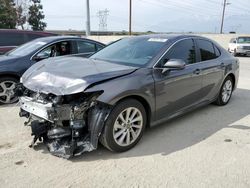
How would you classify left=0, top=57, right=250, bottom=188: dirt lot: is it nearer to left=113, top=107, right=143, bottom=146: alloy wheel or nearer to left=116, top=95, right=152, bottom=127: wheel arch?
left=113, top=107, right=143, bottom=146: alloy wheel

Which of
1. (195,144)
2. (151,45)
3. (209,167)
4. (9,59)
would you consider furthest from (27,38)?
(209,167)

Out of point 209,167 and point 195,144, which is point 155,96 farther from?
point 209,167

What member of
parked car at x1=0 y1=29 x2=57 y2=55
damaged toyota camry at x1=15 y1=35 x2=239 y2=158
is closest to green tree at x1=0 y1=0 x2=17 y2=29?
parked car at x1=0 y1=29 x2=57 y2=55

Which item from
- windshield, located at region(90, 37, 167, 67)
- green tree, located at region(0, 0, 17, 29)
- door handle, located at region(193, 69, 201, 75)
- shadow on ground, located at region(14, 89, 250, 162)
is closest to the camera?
shadow on ground, located at region(14, 89, 250, 162)

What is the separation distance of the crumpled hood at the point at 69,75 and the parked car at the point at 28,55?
142 cm

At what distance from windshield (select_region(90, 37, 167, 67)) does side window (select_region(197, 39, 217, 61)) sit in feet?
3.24

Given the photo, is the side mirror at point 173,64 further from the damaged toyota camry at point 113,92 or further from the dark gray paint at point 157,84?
the dark gray paint at point 157,84

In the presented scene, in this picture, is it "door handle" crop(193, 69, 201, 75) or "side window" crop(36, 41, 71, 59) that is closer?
"door handle" crop(193, 69, 201, 75)

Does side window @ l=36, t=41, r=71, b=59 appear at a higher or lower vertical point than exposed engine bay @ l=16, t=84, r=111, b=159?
higher

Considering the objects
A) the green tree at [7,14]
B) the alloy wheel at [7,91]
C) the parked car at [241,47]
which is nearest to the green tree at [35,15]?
the green tree at [7,14]

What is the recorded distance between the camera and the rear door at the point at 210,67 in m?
5.19

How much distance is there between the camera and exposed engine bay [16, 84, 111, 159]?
11.4 ft

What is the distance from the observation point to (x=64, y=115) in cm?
350

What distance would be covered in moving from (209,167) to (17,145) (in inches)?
106
